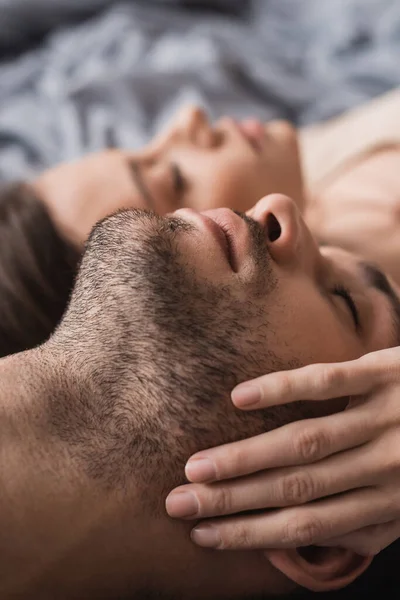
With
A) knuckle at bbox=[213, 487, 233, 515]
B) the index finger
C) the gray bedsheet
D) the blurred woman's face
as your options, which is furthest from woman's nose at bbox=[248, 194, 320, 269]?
the gray bedsheet

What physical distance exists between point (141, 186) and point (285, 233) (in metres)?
0.46

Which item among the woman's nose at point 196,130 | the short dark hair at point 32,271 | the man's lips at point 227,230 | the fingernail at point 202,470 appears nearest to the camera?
the fingernail at point 202,470

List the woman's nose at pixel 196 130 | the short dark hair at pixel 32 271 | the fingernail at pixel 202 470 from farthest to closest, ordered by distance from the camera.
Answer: the woman's nose at pixel 196 130, the short dark hair at pixel 32 271, the fingernail at pixel 202 470

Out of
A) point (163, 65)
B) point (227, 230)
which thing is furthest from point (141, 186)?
point (163, 65)

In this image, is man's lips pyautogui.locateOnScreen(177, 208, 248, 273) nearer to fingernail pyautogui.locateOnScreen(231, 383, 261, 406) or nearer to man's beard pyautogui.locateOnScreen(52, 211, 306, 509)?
man's beard pyautogui.locateOnScreen(52, 211, 306, 509)

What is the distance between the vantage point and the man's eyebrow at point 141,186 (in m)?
1.13

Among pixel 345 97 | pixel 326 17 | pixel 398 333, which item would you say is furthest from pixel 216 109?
pixel 398 333

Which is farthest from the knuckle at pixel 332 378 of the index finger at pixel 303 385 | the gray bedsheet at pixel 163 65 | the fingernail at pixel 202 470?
the gray bedsheet at pixel 163 65

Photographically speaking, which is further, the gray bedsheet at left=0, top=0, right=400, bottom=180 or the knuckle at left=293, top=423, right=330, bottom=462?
the gray bedsheet at left=0, top=0, right=400, bottom=180

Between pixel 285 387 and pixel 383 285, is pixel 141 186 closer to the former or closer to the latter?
pixel 383 285

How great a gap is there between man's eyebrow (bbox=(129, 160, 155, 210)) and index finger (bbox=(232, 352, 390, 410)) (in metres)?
0.57

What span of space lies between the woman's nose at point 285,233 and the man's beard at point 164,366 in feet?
0.12

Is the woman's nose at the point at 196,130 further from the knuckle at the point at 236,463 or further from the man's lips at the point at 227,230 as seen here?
the knuckle at the point at 236,463

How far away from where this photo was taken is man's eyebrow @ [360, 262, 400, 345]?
802 mm
